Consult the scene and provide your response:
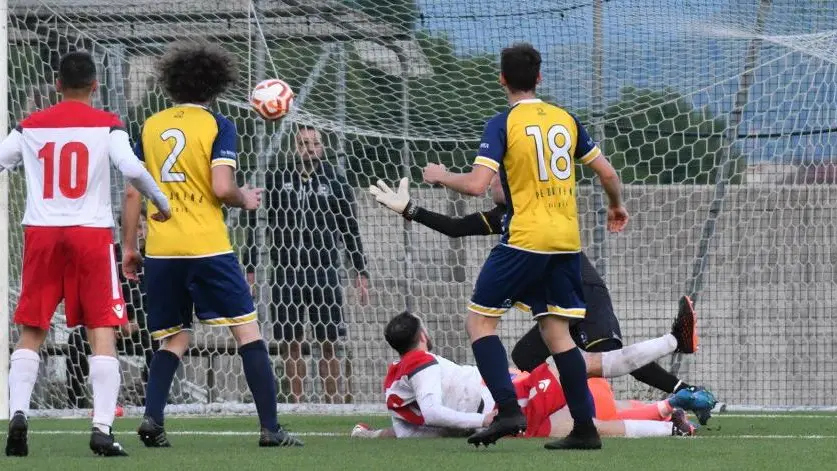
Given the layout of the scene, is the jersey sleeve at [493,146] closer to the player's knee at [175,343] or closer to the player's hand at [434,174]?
the player's hand at [434,174]

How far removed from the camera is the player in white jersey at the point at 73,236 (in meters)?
5.85

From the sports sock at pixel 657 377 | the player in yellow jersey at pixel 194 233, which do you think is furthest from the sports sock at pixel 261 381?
the sports sock at pixel 657 377

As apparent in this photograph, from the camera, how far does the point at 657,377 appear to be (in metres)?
7.86

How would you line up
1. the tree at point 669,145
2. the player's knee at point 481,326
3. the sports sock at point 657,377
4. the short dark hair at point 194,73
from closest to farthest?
the player's knee at point 481,326
the short dark hair at point 194,73
the sports sock at point 657,377
the tree at point 669,145

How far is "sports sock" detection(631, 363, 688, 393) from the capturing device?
7824 millimetres

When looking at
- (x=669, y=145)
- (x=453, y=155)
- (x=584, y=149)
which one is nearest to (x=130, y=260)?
(x=584, y=149)

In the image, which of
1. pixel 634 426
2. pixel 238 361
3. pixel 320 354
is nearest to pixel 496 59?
pixel 320 354

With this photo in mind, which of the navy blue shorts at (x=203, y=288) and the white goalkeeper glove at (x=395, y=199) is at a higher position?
the white goalkeeper glove at (x=395, y=199)

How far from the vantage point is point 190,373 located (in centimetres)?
1167

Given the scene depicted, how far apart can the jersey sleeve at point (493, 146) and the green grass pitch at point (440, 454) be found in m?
1.13

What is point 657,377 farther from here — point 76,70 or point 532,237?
point 76,70

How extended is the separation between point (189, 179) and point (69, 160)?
0.56 meters

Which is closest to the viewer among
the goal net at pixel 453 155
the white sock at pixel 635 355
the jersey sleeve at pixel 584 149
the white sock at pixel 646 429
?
the jersey sleeve at pixel 584 149

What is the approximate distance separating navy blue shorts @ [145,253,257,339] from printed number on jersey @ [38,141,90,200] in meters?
0.56
